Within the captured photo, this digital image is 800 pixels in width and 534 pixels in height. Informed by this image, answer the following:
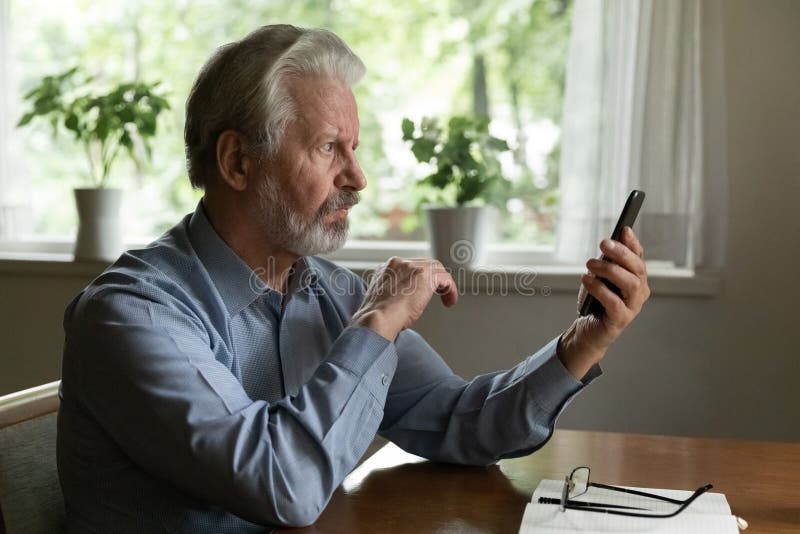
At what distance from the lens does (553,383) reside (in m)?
1.38

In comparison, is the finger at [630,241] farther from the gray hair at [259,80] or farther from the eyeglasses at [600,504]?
the gray hair at [259,80]

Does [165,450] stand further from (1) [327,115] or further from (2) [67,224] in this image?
(2) [67,224]

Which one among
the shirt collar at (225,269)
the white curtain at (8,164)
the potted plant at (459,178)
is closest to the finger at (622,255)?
the shirt collar at (225,269)

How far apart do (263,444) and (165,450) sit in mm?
121

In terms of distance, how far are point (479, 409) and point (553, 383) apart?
0.13 metres

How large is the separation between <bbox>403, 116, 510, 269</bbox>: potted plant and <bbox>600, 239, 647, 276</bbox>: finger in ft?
3.76

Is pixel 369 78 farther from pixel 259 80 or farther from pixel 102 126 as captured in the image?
pixel 259 80

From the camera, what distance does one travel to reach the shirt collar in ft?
4.60

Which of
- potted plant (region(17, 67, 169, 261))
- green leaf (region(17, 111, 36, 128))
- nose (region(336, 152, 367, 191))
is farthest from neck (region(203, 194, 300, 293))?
green leaf (region(17, 111, 36, 128))

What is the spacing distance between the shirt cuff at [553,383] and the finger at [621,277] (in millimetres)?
148

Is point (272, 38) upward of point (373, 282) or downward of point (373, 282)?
upward

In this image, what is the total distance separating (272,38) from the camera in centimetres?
144

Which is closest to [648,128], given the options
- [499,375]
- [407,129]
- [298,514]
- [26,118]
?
[407,129]

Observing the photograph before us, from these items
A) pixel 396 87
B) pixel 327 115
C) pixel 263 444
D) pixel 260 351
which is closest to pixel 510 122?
pixel 396 87
